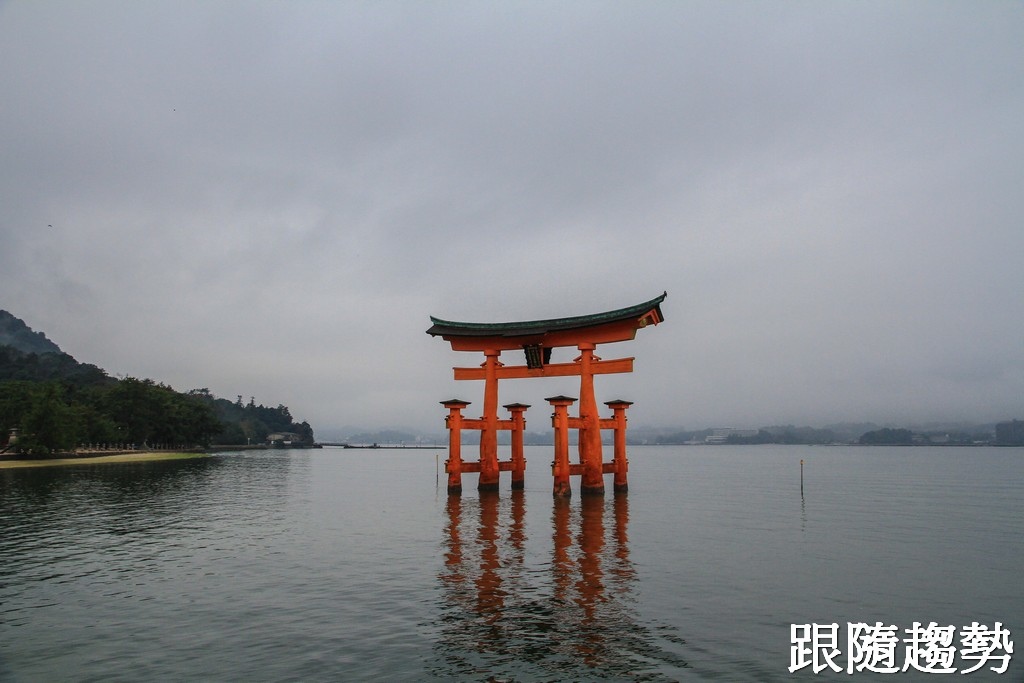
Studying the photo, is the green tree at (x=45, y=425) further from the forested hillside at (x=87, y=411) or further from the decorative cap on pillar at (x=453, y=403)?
the decorative cap on pillar at (x=453, y=403)

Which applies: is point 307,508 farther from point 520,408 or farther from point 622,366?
point 622,366

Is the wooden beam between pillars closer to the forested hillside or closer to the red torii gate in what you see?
the red torii gate

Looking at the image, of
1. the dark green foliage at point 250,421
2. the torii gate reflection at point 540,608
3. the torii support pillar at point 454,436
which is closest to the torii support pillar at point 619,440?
the torii support pillar at point 454,436

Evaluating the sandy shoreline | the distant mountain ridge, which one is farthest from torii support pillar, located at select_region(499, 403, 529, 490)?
the distant mountain ridge

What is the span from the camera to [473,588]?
1274 cm

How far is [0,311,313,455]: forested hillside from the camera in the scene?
55.3 meters

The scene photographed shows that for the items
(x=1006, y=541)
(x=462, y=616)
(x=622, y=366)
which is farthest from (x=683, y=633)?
(x=622, y=366)

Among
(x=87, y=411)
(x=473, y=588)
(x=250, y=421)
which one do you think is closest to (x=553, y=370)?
(x=473, y=588)

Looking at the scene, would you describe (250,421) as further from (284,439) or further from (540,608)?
(540,608)

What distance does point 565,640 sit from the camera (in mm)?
9516

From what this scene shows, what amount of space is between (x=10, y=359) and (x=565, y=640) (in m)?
136

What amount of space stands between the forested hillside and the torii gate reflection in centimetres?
5306

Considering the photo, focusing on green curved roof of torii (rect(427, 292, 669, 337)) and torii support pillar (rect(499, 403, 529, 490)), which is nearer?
green curved roof of torii (rect(427, 292, 669, 337))

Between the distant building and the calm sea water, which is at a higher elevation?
the calm sea water
